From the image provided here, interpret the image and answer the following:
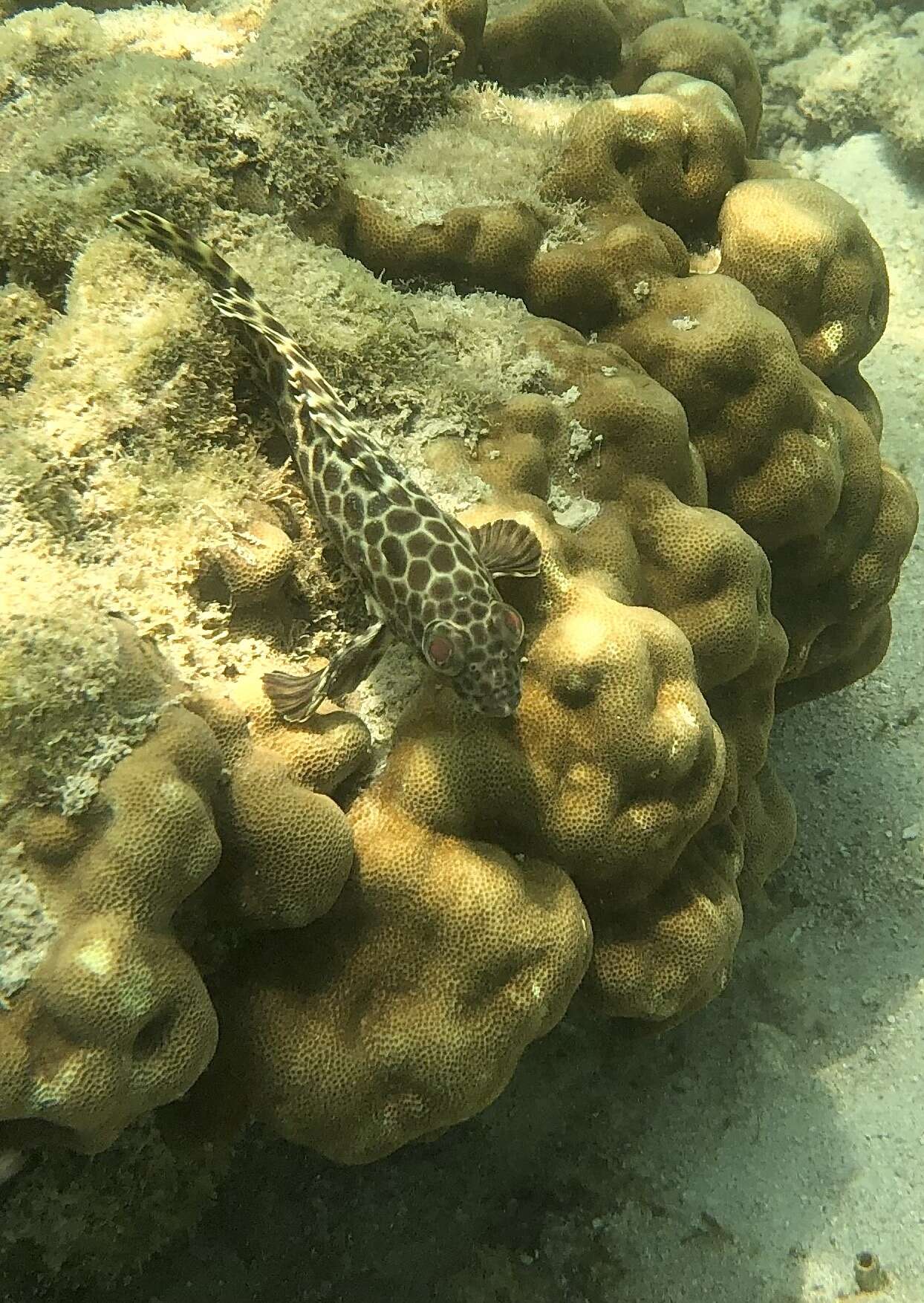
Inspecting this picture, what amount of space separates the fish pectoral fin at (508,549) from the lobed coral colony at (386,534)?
0.27 ft

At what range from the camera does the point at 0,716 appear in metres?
2.43

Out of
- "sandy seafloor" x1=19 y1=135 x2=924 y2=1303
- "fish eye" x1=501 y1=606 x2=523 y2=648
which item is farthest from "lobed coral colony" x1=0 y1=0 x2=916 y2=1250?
"sandy seafloor" x1=19 y1=135 x2=924 y2=1303

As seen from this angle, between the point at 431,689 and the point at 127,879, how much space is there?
1.30m

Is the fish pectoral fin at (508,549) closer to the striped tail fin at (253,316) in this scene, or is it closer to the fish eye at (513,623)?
the fish eye at (513,623)

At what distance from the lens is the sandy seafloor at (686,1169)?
164 inches

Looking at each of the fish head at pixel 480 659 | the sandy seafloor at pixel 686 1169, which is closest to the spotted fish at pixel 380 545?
the fish head at pixel 480 659

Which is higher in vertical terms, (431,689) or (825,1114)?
(431,689)

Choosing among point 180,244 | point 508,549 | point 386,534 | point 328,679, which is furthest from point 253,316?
point 328,679

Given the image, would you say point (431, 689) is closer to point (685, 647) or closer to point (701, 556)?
point (685, 647)

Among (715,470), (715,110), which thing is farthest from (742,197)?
(715,470)

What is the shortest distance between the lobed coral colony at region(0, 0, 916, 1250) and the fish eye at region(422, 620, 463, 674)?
0.06 ft

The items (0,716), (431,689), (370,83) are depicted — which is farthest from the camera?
(370,83)

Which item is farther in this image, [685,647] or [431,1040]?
[685,647]

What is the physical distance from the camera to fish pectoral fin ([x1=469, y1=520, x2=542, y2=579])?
3369mm
